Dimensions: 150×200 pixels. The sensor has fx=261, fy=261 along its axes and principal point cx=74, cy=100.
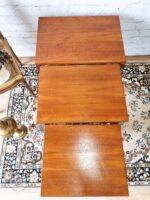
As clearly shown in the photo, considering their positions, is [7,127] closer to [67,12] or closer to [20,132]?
[20,132]

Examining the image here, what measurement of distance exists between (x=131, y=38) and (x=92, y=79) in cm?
53

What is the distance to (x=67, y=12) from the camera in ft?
4.30

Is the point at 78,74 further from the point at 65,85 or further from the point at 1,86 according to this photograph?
the point at 1,86

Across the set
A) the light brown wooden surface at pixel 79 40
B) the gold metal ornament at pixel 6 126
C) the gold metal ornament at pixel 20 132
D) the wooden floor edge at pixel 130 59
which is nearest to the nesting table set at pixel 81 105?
the light brown wooden surface at pixel 79 40

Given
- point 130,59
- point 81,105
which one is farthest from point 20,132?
point 130,59

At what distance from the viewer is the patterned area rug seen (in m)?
1.36

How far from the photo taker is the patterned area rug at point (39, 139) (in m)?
1.36

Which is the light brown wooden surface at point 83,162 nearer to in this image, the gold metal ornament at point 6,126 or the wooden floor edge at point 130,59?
the gold metal ornament at point 6,126

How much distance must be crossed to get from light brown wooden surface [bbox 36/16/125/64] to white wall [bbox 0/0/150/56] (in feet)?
0.17

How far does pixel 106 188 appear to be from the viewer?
3.23 feet

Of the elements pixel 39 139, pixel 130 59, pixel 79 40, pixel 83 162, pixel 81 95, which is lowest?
pixel 83 162

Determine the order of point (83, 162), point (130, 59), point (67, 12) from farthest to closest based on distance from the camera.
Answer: point (130, 59) < point (67, 12) < point (83, 162)

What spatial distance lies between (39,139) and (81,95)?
18.3 inches

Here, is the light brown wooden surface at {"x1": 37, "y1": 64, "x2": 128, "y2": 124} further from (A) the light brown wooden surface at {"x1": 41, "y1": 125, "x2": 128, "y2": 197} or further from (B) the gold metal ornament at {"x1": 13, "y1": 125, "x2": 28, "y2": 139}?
(B) the gold metal ornament at {"x1": 13, "y1": 125, "x2": 28, "y2": 139}
